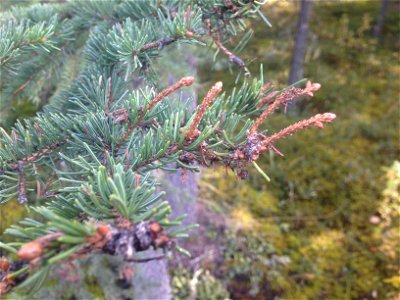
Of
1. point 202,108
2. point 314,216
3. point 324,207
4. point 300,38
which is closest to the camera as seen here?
point 202,108

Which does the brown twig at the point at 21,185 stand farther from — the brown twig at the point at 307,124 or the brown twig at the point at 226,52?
A: the brown twig at the point at 226,52

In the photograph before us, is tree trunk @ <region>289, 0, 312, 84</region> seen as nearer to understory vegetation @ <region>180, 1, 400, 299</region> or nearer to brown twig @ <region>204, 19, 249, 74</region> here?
understory vegetation @ <region>180, 1, 400, 299</region>

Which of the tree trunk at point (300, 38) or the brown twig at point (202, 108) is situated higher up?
the tree trunk at point (300, 38)

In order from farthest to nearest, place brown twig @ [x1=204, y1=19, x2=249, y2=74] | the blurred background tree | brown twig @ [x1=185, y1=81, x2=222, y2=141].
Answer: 1. the blurred background tree
2. brown twig @ [x1=204, y1=19, x2=249, y2=74]
3. brown twig @ [x1=185, y1=81, x2=222, y2=141]

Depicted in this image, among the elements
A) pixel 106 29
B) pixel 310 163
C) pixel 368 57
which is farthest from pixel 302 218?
pixel 368 57

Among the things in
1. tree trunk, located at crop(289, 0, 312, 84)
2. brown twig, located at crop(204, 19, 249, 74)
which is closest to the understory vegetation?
tree trunk, located at crop(289, 0, 312, 84)

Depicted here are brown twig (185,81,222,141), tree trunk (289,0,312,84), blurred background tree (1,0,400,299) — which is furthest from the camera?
tree trunk (289,0,312,84)

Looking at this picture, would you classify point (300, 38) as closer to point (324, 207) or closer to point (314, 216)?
point (324, 207)

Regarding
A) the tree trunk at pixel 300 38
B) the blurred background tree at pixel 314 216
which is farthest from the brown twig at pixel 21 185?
the tree trunk at pixel 300 38

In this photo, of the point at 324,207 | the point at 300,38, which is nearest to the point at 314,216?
the point at 324,207

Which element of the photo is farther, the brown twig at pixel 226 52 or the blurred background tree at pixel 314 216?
the blurred background tree at pixel 314 216
